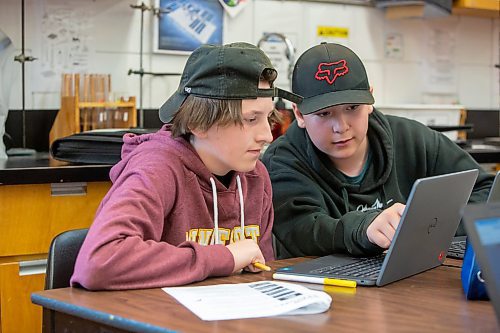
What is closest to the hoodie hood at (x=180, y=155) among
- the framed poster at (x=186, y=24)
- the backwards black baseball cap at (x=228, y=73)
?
the backwards black baseball cap at (x=228, y=73)

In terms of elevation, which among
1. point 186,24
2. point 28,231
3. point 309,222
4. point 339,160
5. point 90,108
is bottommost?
point 28,231

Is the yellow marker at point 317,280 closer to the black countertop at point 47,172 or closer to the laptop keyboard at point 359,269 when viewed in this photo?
the laptop keyboard at point 359,269


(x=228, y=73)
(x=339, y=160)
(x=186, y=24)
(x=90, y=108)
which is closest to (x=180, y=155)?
(x=228, y=73)

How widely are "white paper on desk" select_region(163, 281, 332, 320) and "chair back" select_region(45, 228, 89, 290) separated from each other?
30 centimetres

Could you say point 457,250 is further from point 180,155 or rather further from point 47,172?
point 47,172

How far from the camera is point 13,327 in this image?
2270mm

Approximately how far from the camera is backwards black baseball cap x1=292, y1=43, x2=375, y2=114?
190 cm

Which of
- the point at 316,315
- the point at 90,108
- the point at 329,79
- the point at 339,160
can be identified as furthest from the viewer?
the point at 90,108

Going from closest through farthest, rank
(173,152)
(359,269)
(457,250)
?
(359,269) < (173,152) < (457,250)

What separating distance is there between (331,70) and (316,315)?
0.86 metres

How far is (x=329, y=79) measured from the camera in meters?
1.90

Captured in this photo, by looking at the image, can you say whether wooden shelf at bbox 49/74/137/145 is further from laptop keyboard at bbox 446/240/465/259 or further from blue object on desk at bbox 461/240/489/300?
blue object on desk at bbox 461/240/489/300

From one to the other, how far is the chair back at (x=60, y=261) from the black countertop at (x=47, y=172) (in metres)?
0.77

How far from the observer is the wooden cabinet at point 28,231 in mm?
2273
